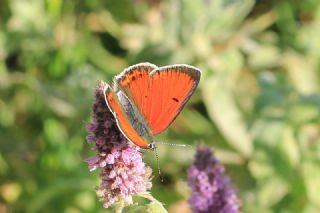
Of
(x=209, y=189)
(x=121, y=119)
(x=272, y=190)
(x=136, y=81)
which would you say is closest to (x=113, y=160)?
(x=121, y=119)

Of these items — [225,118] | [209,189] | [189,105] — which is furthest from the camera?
[189,105]

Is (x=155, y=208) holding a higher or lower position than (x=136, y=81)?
lower

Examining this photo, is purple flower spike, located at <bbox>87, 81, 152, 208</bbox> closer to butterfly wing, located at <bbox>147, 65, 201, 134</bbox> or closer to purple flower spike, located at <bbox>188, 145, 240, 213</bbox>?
butterfly wing, located at <bbox>147, 65, 201, 134</bbox>

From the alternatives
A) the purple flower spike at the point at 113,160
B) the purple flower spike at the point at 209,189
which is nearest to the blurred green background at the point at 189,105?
the purple flower spike at the point at 209,189

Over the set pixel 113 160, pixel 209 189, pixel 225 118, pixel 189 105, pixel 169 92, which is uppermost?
pixel 189 105

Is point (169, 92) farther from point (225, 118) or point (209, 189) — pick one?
point (225, 118)

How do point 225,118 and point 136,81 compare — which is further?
point 225,118

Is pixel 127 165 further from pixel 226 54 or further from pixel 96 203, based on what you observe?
pixel 226 54
